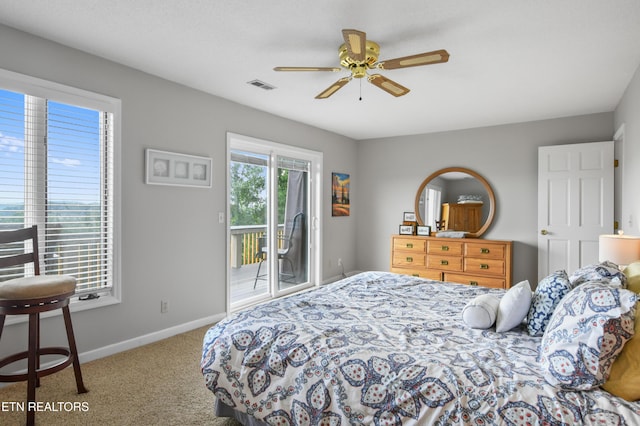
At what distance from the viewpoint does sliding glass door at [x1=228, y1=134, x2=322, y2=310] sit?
4.29 m

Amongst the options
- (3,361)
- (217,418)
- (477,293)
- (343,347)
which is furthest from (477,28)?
(3,361)

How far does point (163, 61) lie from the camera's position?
9.69ft

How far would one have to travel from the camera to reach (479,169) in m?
5.19

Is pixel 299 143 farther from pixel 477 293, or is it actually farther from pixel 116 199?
pixel 477 293

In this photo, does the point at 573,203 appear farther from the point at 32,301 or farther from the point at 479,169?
the point at 32,301

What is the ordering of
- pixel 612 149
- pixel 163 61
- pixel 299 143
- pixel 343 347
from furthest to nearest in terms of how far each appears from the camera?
1. pixel 299 143
2. pixel 612 149
3. pixel 163 61
4. pixel 343 347

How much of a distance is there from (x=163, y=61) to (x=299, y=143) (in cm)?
233

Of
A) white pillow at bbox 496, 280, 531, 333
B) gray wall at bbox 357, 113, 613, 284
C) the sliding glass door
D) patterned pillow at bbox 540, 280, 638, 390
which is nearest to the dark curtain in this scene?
the sliding glass door

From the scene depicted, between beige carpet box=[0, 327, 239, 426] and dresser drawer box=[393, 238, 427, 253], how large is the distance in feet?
10.7

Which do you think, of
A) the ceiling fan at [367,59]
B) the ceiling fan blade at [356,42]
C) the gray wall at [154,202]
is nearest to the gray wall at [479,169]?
the gray wall at [154,202]

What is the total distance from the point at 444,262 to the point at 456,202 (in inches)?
38.8

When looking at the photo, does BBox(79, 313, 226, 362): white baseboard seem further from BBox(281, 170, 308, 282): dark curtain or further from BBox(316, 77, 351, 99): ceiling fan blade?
BBox(316, 77, 351, 99): ceiling fan blade

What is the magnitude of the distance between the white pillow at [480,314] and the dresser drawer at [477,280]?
2917mm

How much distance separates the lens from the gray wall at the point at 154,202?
105 inches
